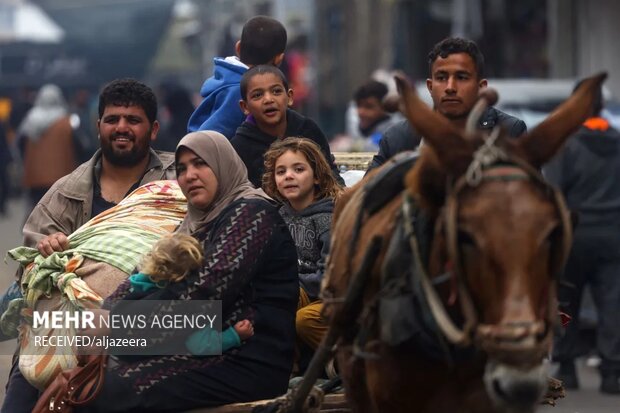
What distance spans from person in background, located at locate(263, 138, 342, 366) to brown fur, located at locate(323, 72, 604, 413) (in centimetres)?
113

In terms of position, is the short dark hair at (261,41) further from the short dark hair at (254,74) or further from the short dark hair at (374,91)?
the short dark hair at (374,91)

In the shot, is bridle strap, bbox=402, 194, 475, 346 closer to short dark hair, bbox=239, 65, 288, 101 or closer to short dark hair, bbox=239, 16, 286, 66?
short dark hair, bbox=239, 65, 288, 101

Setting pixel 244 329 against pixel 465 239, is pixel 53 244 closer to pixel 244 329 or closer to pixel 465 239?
pixel 244 329

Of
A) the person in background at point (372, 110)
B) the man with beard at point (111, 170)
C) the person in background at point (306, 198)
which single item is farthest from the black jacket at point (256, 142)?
the person in background at point (372, 110)

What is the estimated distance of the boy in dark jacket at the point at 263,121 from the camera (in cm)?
710

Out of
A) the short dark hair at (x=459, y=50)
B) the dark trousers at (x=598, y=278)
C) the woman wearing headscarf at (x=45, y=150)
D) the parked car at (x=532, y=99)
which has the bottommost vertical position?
the dark trousers at (x=598, y=278)

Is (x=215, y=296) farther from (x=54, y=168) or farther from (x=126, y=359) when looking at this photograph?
(x=54, y=168)

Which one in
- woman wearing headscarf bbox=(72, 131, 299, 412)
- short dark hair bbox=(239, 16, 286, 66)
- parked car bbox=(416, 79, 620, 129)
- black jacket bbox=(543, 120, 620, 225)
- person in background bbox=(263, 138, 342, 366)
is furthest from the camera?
parked car bbox=(416, 79, 620, 129)

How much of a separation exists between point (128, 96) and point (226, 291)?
146 centimetres

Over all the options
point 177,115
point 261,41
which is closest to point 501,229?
point 261,41

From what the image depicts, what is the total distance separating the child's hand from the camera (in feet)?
19.7

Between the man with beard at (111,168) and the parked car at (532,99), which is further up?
the man with beard at (111,168)

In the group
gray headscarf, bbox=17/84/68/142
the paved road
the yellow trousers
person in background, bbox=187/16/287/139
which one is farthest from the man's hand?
gray headscarf, bbox=17/84/68/142

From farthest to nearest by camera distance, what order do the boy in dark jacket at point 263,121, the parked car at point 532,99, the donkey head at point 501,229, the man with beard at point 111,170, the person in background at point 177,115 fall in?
the person in background at point 177,115 → the parked car at point 532,99 → the boy in dark jacket at point 263,121 → the man with beard at point 111,170 → the donkey head at point 501,229
